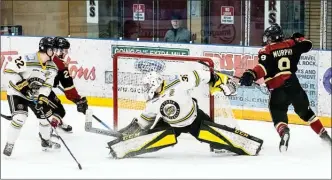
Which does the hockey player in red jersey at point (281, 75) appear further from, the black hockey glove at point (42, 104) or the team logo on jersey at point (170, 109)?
the black hockey glove at point (42, 104)

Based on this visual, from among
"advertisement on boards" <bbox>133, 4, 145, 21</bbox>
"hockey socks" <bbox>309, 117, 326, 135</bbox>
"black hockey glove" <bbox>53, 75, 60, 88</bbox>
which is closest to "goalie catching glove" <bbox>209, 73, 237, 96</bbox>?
"hockey socks" <bbox>309, 117, 326, 135</bbox>

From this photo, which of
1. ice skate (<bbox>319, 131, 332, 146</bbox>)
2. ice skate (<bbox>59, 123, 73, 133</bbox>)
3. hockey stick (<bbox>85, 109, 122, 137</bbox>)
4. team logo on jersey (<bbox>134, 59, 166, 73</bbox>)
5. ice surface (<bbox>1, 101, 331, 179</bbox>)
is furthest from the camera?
team logo on jersey (<bbox>134, 59, 166, 73</bbox>)

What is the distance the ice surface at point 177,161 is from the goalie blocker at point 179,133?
0.07 meters

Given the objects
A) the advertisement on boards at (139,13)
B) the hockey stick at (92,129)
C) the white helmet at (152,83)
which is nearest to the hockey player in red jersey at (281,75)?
the white helmet at (152,83)

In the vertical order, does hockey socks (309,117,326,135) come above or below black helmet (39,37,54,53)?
below

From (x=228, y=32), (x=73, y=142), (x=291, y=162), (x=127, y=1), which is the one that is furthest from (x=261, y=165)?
(x=127, y=1)

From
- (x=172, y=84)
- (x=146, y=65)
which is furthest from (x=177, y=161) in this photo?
(x=146, y=65)

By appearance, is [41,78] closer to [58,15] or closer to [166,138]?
[166,138]

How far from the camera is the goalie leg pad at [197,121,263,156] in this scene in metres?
4.92

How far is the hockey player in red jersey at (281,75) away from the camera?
5.10m

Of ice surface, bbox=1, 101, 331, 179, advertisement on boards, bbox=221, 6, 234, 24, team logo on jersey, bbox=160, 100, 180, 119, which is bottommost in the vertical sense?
ice surface, bbox=1, 101, 331, 179

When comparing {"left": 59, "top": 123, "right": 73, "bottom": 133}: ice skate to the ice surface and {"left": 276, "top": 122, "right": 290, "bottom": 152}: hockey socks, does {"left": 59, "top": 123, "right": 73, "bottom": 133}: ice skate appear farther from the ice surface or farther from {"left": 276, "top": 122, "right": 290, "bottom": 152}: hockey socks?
{"left": 276, "top": 122, "right": 290, "bottom": 152}: hockey socks

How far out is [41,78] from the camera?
5.14 meters

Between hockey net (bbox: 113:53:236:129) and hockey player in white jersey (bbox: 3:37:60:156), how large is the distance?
71cm
